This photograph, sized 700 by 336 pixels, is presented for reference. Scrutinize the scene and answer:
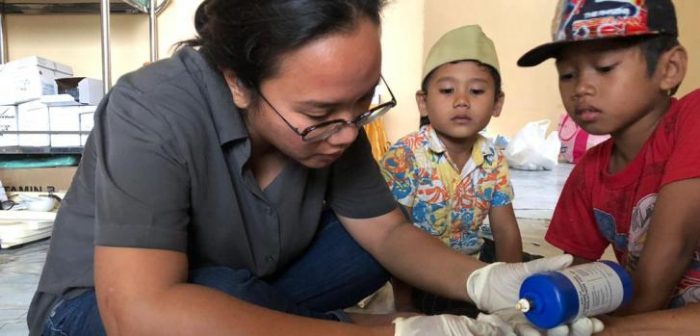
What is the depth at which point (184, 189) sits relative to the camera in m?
0.67

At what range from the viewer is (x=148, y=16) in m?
2.63

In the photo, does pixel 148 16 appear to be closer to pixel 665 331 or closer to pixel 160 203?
pixel 160 203

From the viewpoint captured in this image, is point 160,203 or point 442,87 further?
point 442,87

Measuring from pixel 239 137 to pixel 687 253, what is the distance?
2.36 feet

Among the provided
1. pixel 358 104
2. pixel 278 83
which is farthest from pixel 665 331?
pixel 278 83

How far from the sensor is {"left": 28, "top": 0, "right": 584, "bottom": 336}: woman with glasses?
609mm

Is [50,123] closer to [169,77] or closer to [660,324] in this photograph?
[169,77]

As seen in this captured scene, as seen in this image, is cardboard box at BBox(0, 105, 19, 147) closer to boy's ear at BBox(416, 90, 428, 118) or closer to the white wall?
the white wall

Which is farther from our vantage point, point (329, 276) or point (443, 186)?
point (443, 186)

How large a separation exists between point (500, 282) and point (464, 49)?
776mm

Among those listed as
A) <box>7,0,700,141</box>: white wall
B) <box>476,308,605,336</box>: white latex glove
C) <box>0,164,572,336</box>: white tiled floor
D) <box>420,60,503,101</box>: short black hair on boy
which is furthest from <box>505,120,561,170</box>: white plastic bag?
<box>476,308,605,336</box>: white latex glove

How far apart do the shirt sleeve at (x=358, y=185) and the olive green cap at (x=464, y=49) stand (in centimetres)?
56

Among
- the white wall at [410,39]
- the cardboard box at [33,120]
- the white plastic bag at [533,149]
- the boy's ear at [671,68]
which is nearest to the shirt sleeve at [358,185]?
the boy's ear at [671,68]

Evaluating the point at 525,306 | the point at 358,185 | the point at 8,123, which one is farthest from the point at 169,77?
the point at 8,123
